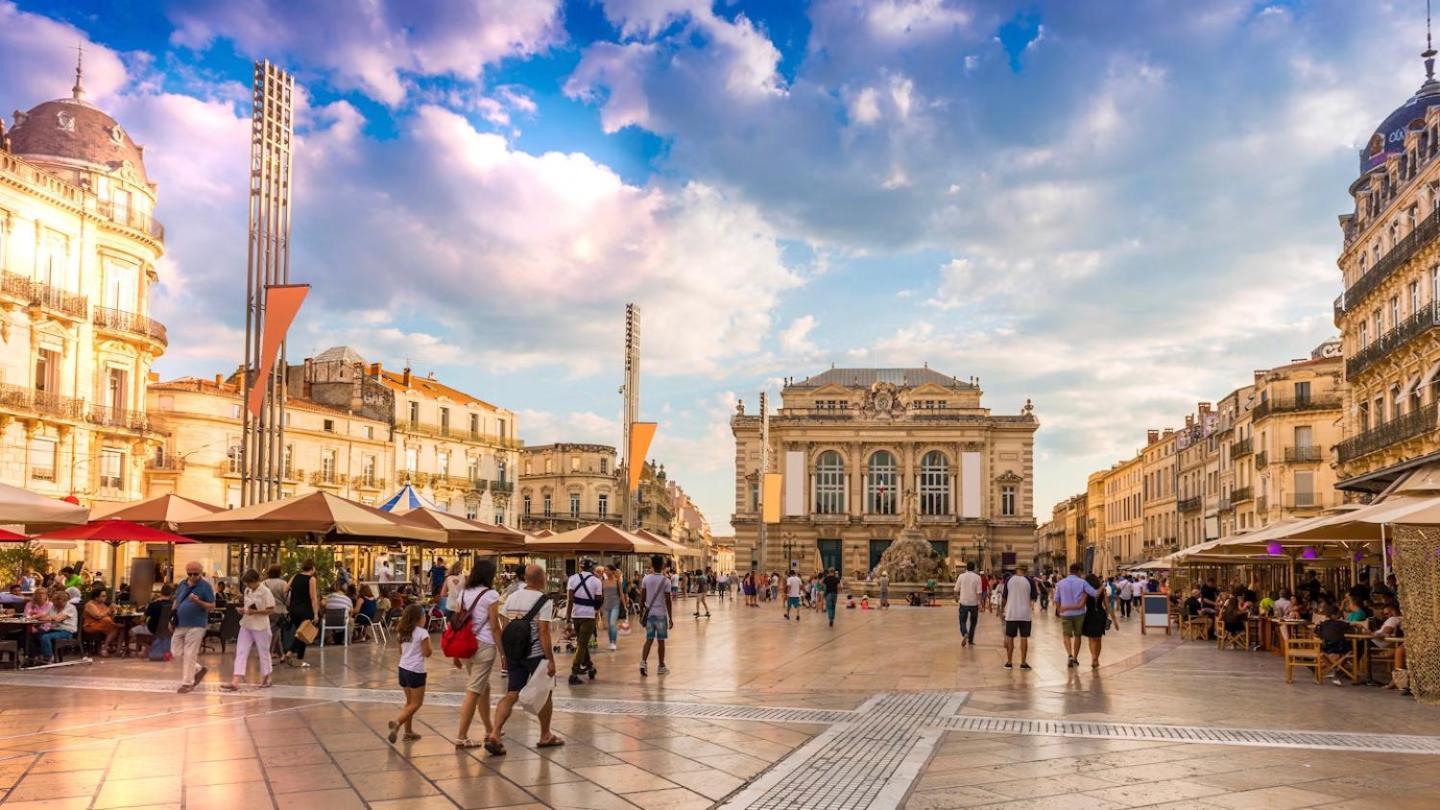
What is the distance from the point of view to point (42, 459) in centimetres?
3281

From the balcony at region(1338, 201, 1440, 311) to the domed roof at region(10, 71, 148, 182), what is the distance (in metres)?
36.7

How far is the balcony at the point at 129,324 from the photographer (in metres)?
35.1

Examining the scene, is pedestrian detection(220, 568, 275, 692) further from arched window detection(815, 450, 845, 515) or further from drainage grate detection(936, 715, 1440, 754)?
arched window detection(815, 450, 845, 515)

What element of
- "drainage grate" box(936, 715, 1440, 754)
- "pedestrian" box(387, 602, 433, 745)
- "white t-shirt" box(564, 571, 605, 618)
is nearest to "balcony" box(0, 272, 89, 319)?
"white t-shirt" box(564, 571, 605, 618)

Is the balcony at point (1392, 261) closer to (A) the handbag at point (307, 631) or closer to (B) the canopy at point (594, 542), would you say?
(B) the canopy at point (594, 542)

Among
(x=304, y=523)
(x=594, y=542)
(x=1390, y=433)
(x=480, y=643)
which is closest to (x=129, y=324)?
(x=594, y=542)

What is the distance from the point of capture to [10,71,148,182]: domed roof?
35.2 m

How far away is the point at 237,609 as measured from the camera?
1683 centimetres

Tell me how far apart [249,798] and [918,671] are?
10662 millimetres

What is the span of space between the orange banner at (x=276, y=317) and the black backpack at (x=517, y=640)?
13241 millimetres

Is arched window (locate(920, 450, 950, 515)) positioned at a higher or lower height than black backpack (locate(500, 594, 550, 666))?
higher

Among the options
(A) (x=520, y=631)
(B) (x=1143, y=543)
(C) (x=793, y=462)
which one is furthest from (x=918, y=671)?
(B) (x=1143, y=543)

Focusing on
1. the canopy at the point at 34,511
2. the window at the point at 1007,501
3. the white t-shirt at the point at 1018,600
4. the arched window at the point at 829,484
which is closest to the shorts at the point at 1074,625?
the white t-shirt at the point at 1018,600

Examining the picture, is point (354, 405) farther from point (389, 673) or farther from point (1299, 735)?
point (1299, 735)
